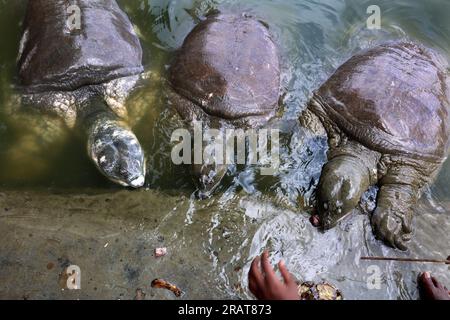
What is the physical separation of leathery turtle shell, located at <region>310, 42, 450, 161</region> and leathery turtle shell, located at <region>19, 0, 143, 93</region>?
1.90 m

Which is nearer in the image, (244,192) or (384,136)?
(244,192)

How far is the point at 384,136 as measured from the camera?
370 cm

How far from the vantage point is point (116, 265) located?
3.08 metres

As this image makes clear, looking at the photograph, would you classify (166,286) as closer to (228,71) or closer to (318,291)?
(318,291)

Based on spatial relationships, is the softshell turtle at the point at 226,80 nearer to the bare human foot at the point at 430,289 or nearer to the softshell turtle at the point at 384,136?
the softshell turtle at the point at 384,136

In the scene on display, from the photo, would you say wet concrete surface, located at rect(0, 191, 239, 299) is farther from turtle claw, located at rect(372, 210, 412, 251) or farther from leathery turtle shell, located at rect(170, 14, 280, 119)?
turtle claw, located at rect(372, 210, 412, 251)

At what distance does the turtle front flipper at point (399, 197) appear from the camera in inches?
133

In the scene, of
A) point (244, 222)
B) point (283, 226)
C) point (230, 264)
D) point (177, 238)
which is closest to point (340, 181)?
point (283, 226)

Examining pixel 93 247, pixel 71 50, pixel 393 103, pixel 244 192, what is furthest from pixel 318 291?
pixel 71 50

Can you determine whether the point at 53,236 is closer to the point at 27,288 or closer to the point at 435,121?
the point at 27,288

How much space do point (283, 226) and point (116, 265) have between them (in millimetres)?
1271

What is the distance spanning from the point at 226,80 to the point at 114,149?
→ 1.13 metres

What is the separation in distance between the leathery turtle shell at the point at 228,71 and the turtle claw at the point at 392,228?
52.5 inches

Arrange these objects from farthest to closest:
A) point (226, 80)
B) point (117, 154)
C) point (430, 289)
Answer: point (226, 80) < point (117, 154) < point (430, 289)
